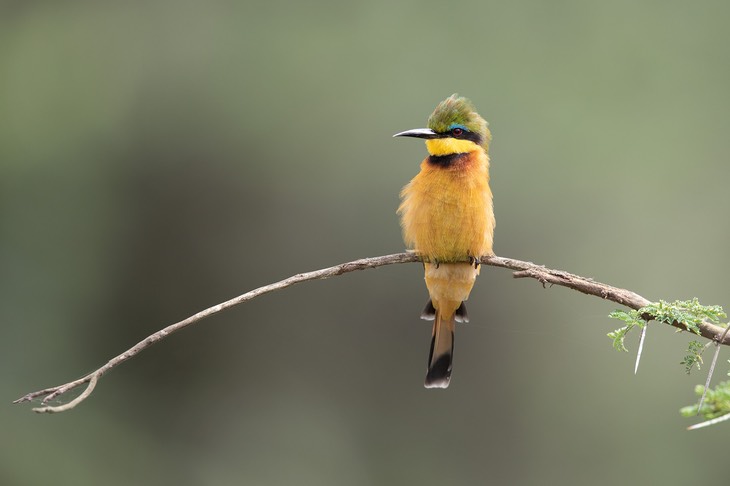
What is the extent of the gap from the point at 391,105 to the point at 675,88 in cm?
236

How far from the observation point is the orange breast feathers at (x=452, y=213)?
3.21m

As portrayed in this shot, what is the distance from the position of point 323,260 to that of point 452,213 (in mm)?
2862

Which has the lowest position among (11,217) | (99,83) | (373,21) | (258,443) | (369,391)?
(258,443)

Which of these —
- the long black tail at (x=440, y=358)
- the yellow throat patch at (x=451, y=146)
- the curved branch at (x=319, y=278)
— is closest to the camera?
the curved branch at (x=319, y=278)

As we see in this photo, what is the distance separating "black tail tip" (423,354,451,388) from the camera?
3723 mm

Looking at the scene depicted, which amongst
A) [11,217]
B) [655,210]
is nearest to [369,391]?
[655,210]

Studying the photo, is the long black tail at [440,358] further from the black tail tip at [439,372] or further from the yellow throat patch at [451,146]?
the yellow throat patch at [451,146]

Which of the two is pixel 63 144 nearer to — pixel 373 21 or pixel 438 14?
pixel 373 21

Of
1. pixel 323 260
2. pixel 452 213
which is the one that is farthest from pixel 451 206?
pixel 323 260

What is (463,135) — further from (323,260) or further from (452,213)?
(323,260)

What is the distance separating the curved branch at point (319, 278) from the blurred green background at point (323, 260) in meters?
3.39

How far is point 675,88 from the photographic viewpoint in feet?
22.7

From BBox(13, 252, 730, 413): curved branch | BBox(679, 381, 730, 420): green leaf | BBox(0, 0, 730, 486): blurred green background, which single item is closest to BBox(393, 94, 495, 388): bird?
BBox(13, 252, 730, 413): curved branch

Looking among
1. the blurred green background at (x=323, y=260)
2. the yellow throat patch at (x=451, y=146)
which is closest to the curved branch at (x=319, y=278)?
the yellow throat patch at (x=451, y=146)
